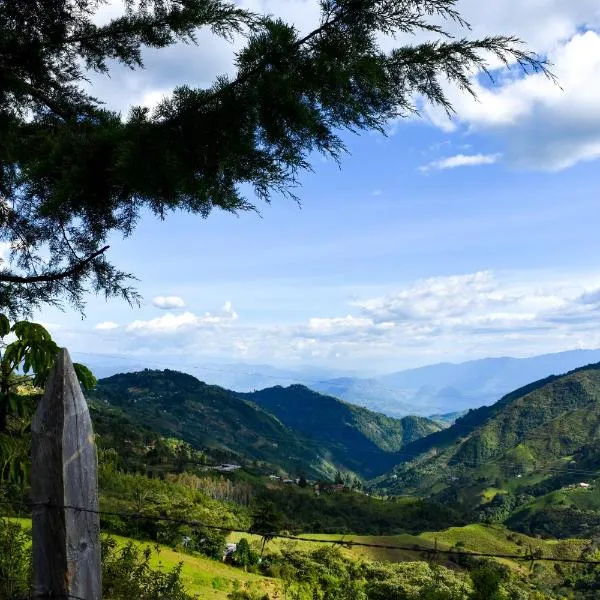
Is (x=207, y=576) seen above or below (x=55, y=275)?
below

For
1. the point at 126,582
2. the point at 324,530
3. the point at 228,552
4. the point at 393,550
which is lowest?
the point at 393,550

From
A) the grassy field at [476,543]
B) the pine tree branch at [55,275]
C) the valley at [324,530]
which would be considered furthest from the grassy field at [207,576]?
the grassy field at [476,543]

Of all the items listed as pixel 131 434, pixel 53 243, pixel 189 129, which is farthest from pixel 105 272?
pixel 131 434

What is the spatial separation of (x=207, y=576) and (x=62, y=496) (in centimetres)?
4592

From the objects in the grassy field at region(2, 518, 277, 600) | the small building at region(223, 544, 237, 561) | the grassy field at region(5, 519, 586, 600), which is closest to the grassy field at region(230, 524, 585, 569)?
the grassy field at region(5, 519, 586, 600)

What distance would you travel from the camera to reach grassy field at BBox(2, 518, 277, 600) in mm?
37969

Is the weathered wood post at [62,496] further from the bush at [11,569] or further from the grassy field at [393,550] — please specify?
the grassy field at [393,550]

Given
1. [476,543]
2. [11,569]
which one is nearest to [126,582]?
[11,569]

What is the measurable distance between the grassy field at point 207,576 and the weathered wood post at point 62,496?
117 ft

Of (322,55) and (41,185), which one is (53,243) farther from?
(322,55)

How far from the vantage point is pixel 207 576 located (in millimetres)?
43812

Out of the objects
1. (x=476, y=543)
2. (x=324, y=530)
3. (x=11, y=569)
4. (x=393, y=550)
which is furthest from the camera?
(x=393, y=550)

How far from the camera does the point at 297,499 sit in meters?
137

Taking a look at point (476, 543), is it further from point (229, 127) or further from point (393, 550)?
point (229, 127)
